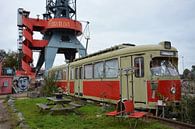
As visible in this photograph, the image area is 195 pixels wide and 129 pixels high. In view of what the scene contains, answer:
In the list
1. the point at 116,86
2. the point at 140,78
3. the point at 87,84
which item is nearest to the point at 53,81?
the point at 87,84

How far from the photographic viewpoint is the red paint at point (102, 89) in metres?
13.0

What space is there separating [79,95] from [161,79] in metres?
9.00

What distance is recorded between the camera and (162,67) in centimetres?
1107

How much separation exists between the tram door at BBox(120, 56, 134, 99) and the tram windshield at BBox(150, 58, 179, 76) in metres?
1.03

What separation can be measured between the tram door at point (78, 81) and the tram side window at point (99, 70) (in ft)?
8.86

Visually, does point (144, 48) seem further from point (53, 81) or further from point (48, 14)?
Result: point (48, 14)

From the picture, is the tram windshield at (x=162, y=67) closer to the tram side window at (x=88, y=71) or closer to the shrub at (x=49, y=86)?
the tram side window at (x=88, y=71)

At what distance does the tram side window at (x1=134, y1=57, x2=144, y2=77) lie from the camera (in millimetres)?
11219

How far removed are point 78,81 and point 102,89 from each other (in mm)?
4488

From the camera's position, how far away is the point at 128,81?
11852 millimetres

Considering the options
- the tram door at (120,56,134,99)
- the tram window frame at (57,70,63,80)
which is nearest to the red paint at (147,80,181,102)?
the tram door at (120,56,134,99)

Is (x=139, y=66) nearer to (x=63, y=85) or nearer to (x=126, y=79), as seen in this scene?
(x=126, y=79)

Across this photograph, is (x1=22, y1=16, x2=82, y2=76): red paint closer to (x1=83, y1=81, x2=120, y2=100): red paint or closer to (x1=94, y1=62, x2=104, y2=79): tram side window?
(x1=83, y1=81, x2=120, y2=100): red paint

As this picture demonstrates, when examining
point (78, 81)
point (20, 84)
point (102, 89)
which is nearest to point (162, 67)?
point (102, 89)
